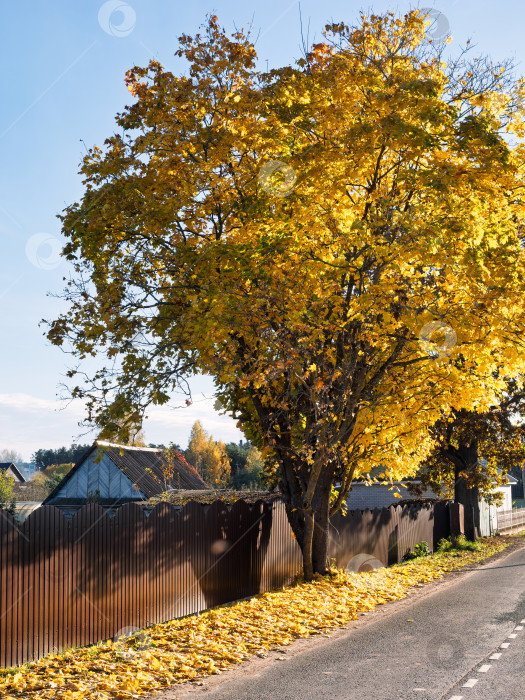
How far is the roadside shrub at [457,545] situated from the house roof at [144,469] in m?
13.6

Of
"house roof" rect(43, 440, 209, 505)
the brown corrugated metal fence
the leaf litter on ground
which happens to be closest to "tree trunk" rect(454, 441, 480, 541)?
"house roof" rect(43, 440, 209, 505)

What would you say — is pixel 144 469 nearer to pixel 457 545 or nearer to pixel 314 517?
pixel 457 545

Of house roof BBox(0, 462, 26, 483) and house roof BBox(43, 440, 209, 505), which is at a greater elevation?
house roof BBox(43, 440, 209, 505)

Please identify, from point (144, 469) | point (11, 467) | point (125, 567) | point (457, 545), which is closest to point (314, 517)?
point (125, 567)

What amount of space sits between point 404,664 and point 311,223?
686cm

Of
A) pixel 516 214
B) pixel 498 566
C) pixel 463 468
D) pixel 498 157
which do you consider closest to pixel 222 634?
pixel 498 157

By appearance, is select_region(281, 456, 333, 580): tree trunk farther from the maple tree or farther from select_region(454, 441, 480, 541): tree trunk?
select_region(454, 441, 480, 541): tree trunk

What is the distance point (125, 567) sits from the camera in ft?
34.2

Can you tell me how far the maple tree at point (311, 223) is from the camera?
10820 mm

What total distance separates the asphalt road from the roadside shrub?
13.6 metres

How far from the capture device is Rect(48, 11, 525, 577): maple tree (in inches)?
426

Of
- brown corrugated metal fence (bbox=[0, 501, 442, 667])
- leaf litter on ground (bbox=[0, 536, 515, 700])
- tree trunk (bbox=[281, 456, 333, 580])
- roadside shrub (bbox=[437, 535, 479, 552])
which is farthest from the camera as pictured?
roadside shrub (bbox=[437, 535, 479, 552])

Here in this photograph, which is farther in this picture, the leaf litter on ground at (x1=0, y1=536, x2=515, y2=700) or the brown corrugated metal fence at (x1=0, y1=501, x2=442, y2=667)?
the brown corrugated metal fence at (x1=0, y1=501, x2=442, y2=667)

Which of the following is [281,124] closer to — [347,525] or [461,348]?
[461,348]
